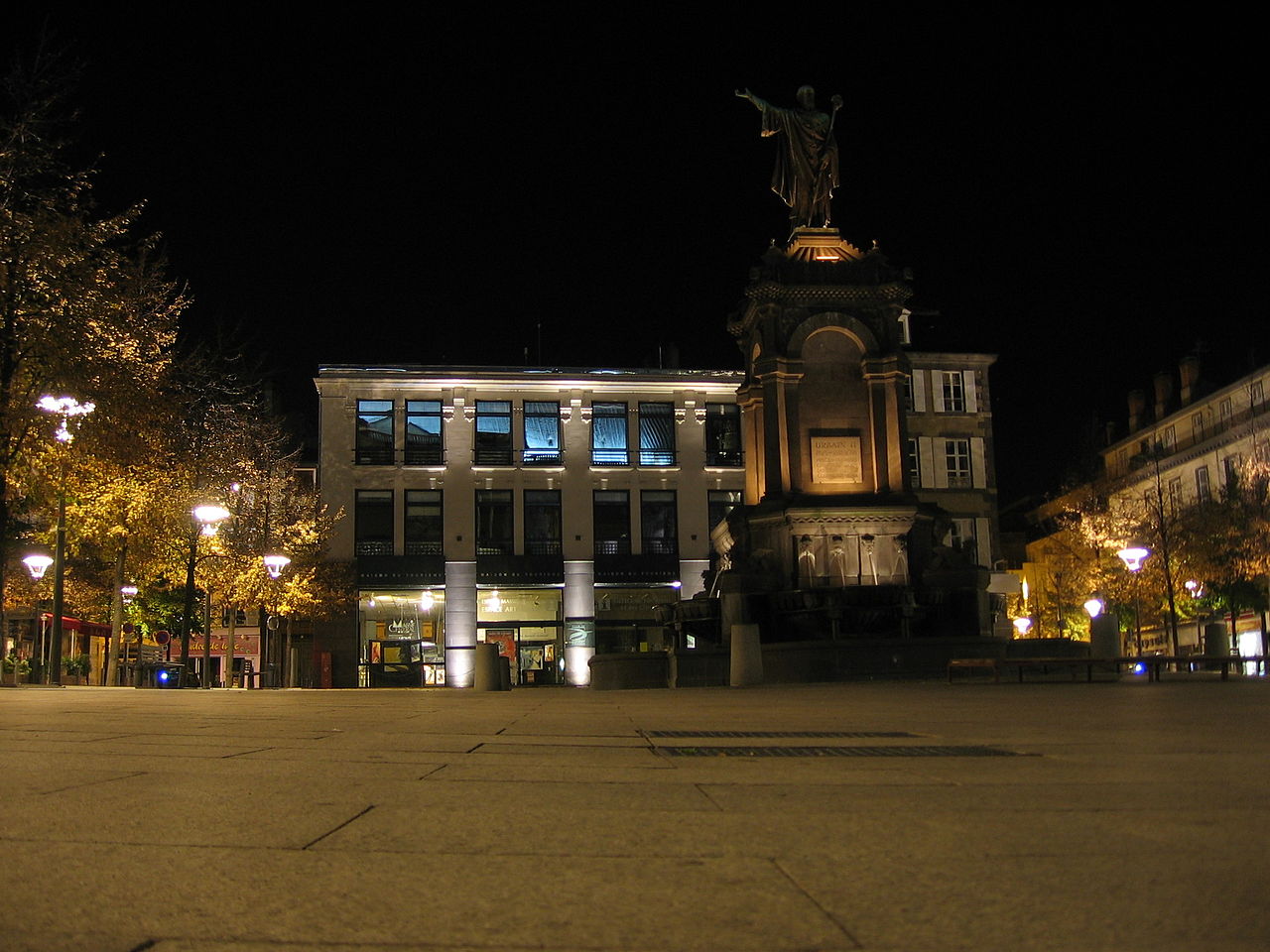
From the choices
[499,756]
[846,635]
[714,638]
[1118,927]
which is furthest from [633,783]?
[714,638]

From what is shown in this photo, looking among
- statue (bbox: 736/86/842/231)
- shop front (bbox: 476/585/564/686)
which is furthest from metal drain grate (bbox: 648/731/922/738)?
shop front (bbox: 476/585/564/686)

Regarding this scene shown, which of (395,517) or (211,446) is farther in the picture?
(395,517)

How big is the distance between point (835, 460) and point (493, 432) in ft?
99.2

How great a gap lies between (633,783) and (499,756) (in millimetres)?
1926

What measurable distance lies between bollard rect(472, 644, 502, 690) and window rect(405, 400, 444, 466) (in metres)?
26.8

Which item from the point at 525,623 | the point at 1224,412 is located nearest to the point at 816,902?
the point at 525,623

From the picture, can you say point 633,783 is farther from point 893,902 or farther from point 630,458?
point 630,458

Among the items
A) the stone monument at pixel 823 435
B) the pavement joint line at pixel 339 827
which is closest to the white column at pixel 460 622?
the stone monument at pixel 823 435

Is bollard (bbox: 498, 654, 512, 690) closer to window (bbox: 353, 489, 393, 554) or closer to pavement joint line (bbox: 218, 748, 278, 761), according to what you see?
pavement joint line (bbox: 218, 748, 278, 761)

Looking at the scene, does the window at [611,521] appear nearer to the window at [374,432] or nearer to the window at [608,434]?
the window at [608,434]

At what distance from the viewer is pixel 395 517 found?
56.6 metres

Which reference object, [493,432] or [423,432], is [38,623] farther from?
[493,432]

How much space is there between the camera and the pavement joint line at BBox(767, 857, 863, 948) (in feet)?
10.8

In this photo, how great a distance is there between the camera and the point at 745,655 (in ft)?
81.9
